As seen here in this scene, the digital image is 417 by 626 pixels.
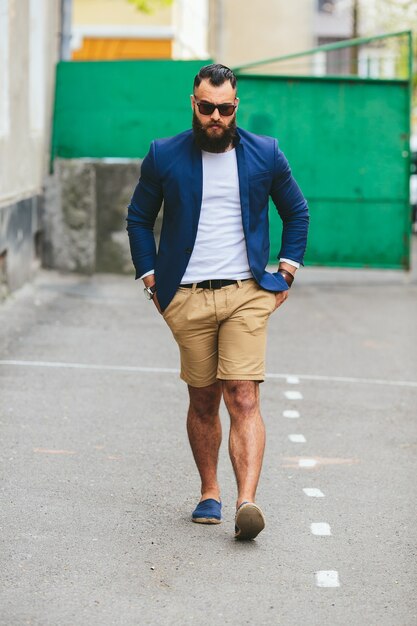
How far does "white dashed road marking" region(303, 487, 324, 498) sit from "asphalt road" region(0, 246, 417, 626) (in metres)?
0.05

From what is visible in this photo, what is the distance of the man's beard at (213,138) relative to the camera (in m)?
5.63

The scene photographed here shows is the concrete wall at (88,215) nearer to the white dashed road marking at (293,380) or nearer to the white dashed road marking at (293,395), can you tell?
Result: the white dashed road marking at (293,380)

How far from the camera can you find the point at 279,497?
6.48 m

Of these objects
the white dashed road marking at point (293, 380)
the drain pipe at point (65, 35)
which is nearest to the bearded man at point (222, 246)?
the white dashed road marking at point (293, 380)

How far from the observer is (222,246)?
5.76 m

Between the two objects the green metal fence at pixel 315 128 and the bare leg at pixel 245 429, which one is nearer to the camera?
the bare leg at pixel 245 429

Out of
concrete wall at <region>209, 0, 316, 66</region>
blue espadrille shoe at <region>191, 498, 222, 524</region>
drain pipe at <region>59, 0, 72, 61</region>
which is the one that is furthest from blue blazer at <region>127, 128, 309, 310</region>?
concrete wall at <region>209, 0, 316, 66</region>

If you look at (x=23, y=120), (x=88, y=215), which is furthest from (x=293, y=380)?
(x=88, y=215)

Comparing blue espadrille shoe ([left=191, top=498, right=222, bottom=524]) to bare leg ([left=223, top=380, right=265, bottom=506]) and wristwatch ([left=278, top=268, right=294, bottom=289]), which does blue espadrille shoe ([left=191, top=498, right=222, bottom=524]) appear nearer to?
bare leg ([left=223, top=380, right=265, bottom=506])

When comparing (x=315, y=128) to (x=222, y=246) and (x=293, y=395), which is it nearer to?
(x=293, y=395)

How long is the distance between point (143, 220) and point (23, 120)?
862 centimetres

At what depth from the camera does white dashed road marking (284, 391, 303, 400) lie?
9028 millimetres

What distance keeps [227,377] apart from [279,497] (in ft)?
3.08

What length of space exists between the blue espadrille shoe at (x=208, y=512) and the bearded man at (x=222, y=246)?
2cm
